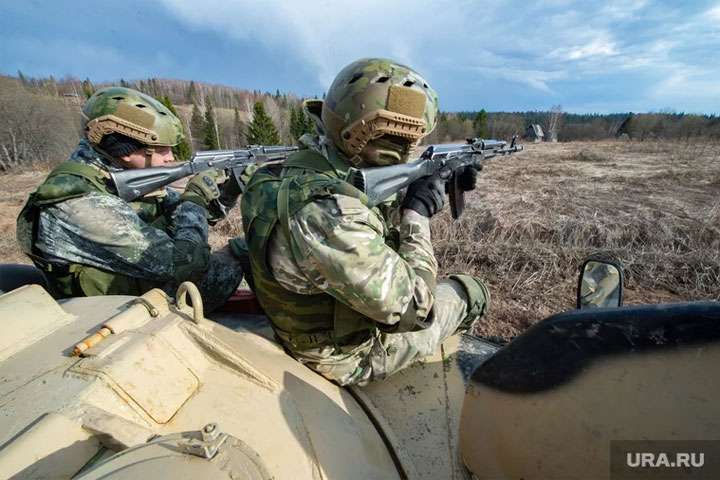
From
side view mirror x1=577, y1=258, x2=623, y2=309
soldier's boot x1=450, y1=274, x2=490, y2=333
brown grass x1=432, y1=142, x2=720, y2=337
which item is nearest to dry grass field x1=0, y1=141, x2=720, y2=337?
brown grass x1=432, y1=142, x2=720, y2=337

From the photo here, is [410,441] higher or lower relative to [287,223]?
lower

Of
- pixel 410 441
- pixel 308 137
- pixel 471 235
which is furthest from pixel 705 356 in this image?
pixel 471 235

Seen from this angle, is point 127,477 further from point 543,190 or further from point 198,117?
point 198,117

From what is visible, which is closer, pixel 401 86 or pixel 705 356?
pixel 705 356

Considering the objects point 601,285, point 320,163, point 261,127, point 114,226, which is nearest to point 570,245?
point 601,285

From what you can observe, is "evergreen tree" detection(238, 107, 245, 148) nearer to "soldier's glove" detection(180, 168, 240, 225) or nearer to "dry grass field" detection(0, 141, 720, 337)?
"dry grass field" detection(0, 141, 720, 337)

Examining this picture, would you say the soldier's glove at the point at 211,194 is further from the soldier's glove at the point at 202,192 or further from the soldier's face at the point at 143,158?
the soldier's face at the point at 143,158

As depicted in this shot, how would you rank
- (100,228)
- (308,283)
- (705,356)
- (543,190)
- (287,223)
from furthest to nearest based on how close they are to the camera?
(543,190)
(100,228)
(308,283)
(287,223)
(705,356)

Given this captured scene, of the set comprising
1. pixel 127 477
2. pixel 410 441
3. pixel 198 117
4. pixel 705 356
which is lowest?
pixel 410 441

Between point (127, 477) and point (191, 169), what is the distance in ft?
13.0

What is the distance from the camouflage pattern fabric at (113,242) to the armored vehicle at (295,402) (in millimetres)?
767

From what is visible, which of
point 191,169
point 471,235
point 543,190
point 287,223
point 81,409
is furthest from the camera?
point 543,190

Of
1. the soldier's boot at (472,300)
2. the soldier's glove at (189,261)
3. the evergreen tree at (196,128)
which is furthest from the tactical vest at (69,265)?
the evergreen tree at (196,128)

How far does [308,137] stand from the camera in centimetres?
234
